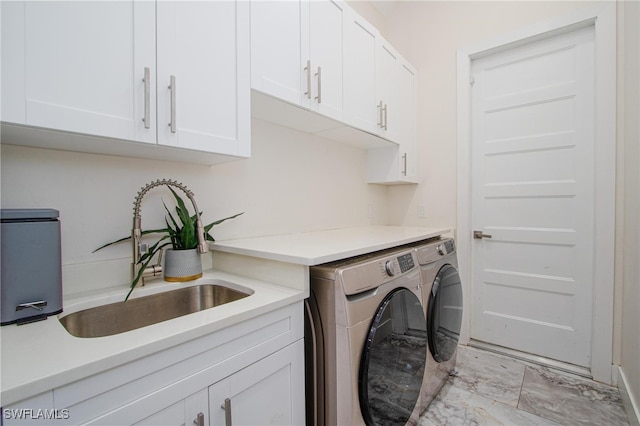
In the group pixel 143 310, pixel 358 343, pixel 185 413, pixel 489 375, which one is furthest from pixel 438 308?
pixel 143 310

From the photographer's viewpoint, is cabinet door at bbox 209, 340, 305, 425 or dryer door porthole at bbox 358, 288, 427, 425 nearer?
cabinet door at bbox 209, 340, 305, 425

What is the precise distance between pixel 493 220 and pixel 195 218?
7.37ft

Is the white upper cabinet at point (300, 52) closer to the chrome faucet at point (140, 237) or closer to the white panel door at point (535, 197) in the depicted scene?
the chrome faucet at point (140, 237)

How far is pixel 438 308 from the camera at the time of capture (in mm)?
1604

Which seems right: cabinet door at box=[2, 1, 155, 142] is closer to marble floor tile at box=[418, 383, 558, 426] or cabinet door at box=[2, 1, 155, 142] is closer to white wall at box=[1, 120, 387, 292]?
white wall at box=[1, 120, 387, 292]

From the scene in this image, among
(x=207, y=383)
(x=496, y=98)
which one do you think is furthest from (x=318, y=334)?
(x=496, y=98)

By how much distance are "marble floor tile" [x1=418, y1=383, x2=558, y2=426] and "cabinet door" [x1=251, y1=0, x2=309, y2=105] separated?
1.85m

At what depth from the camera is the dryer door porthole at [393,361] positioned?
110 centimetres

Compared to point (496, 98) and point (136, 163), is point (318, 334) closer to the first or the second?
point (136, 163)

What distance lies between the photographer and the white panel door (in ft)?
6.64

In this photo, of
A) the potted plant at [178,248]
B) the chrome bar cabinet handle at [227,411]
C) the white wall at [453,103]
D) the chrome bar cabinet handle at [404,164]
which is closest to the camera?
the chrome bar cabinet handle at [227,411]

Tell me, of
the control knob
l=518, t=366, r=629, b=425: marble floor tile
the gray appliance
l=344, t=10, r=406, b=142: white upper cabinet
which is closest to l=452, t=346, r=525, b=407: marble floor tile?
l=518, t=366, r=629, b=425: marble floor tile

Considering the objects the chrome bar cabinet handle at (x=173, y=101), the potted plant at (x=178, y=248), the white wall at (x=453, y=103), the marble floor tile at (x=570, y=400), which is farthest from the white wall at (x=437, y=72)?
the chrome bar cabinet handle at (x=173, y=101)

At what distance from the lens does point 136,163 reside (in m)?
1.23
